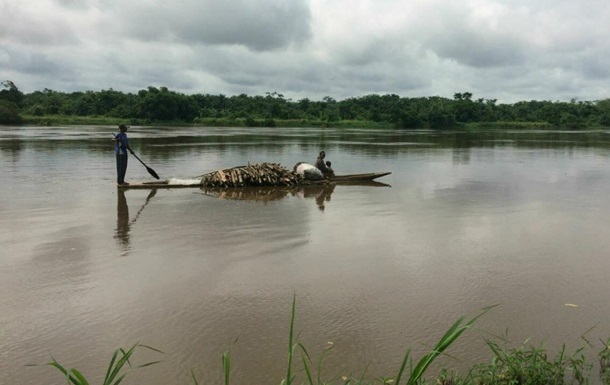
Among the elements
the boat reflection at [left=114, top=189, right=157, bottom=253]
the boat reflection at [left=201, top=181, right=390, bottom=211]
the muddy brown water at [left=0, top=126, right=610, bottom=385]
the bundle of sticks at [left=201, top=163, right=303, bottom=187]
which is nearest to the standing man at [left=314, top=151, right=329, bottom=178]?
the boat reflection at [left=201, top=181, right=390, bottom=211]

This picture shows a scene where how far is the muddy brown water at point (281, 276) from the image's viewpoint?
510 centimetres

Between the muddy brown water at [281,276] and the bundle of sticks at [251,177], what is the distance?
83 centimetres

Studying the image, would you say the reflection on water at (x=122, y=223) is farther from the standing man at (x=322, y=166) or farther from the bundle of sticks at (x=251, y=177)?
the standing man at (x=322, y=166)

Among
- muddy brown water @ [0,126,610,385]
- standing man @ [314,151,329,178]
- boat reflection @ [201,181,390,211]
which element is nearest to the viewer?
muddy brown water @ [0,126,610,385]

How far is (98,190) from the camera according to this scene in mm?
14914

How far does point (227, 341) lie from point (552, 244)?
20.7 feet

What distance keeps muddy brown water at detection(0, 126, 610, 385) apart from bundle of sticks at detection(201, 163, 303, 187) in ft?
2.73

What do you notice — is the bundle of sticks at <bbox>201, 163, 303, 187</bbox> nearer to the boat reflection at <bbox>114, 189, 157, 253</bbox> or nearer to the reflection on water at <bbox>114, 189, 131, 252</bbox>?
the boat reflection at <bbox>114, 189, 157, 253</bbox>

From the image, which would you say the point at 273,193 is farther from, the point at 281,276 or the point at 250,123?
the point at 250,123

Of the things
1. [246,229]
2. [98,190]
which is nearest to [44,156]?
[98,190]

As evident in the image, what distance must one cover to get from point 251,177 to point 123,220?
17.1 ft

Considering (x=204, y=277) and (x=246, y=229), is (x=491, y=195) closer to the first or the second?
(x=246, y=229)

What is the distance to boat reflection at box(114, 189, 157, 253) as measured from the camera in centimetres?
909

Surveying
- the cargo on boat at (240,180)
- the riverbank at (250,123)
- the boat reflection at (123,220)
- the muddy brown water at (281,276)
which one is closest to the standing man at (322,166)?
the cargo on boat at (240,180)
